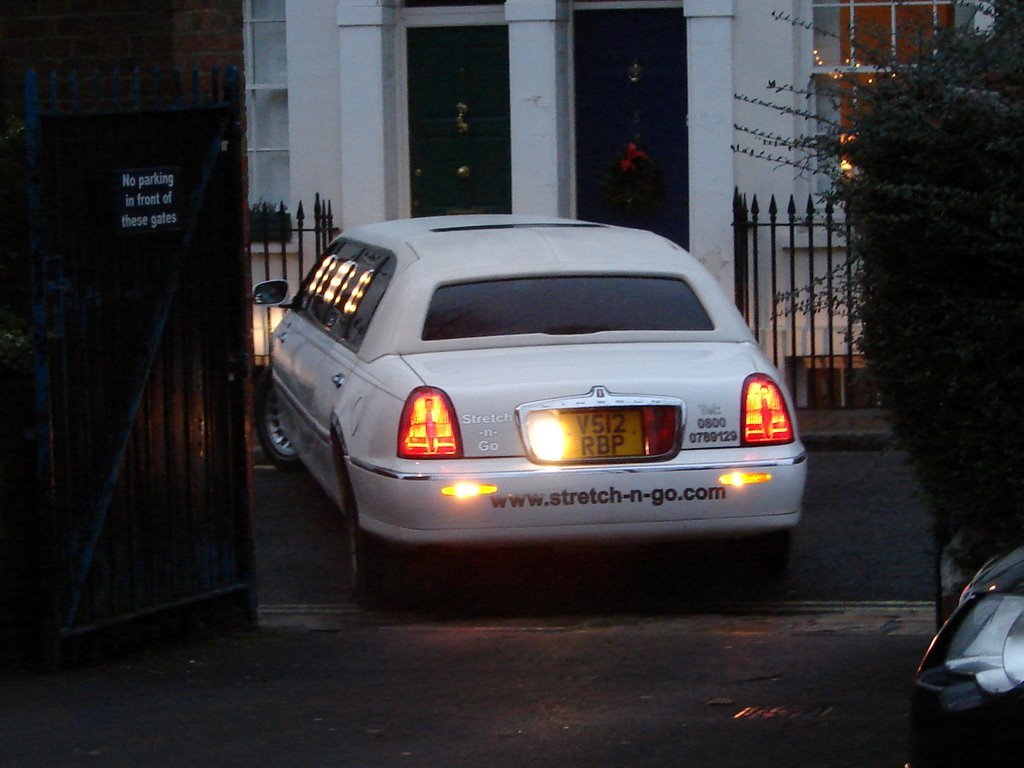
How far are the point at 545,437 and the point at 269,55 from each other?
27.5ft

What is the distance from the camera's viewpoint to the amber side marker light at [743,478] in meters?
7.04

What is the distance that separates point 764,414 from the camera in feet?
23.6

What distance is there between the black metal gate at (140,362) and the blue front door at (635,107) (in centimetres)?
776

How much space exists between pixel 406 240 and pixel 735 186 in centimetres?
560

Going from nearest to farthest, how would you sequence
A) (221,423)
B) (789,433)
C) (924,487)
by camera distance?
(924,487)
(221,423)
(789,433)

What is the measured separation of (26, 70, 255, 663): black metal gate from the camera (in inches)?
237

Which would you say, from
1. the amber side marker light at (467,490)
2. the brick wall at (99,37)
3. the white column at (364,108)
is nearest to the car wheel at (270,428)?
the brick wall at (99,37)

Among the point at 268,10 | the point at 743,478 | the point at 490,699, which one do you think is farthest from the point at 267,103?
the point at 490,699

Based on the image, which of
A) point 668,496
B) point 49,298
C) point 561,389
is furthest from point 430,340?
point 49,298

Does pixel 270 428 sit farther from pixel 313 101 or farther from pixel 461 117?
pixel 461 117

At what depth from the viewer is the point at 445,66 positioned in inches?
560

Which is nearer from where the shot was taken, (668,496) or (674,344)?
(668,496)

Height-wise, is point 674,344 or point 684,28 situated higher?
point 684,28

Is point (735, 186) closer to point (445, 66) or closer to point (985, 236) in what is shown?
point (445, 66)
